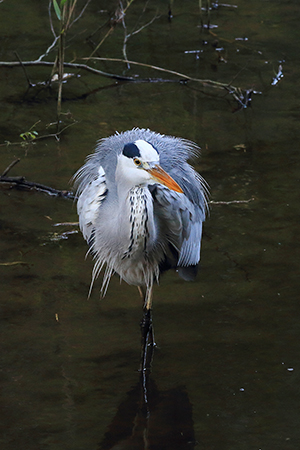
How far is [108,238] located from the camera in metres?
3.74

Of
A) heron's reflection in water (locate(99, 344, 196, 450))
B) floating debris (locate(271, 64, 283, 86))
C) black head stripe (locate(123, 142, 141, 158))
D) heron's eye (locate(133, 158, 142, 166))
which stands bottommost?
heron's reflection in water (locate(99, 344, 196, 450))

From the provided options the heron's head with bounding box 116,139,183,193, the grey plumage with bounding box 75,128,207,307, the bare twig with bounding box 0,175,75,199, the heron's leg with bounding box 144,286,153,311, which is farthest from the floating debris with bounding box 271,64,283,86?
the heron's head with bounding box 116,139,183,193

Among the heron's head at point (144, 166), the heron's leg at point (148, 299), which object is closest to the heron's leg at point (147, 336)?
the heron's leg at point (148, 299)

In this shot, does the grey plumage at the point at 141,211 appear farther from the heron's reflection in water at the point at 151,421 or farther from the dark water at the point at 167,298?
the heron's reflection in water at the point at 151,421

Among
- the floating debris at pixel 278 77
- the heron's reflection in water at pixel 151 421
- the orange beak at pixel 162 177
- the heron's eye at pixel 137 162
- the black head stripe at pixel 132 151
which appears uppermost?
the black head stripe at pixel 132 151

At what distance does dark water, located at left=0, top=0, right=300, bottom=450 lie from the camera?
343 centimetres

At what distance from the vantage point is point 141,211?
3.32 meters

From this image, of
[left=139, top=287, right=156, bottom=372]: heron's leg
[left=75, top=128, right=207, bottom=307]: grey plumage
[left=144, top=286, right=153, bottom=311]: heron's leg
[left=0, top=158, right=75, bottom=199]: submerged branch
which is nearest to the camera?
[left=75, top=128, right=207, bottom=307]: grey plumage

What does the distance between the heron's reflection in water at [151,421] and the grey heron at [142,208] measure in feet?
1.79

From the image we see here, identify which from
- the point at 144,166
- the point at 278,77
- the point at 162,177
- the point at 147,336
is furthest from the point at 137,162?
the point at 278,77

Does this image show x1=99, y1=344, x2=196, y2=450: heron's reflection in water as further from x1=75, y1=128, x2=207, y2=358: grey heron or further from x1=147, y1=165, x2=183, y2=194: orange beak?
x1=147, y1=165, x2=183, y2=194: orange beak

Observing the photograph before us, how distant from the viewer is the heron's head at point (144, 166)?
126 inches

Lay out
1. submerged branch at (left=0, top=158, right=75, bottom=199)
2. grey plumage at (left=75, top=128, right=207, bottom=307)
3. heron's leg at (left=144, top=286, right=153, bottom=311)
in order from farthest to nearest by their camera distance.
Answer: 1. submerged branch at (left=0, top=158, right=75, bottom=199)
2. heron's leg at (left=144, top=286, right=153, bottom=311)
3. grey plumage at (left=75, top=128, right=207, bottom=307)

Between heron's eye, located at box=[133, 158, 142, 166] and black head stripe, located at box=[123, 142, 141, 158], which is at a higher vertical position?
black head stripe, located at box=[123, 142, 141, 158]
